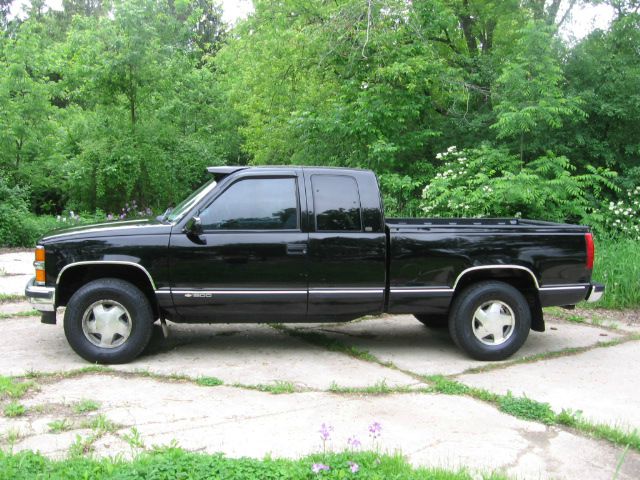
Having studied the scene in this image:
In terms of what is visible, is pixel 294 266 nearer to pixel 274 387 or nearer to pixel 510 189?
pixel 274 387

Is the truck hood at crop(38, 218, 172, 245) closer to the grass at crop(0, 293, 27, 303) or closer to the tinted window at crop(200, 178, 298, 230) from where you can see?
the tinted window at crop(200, 178, 298, 230)

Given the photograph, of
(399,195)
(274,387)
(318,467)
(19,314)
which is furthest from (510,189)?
(318,467)

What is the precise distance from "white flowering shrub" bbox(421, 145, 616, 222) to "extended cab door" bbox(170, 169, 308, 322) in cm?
538

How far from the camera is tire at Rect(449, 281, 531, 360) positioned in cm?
634

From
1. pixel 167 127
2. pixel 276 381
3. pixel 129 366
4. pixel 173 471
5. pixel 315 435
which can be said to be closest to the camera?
pixel 173 471

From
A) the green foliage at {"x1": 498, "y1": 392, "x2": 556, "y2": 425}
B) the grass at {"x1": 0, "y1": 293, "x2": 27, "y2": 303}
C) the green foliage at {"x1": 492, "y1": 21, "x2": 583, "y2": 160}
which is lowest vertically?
the green foliage at {"x1": 498, "y1": 392, "x2": 556, "y2": 425}

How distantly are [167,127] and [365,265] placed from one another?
36.8 feet

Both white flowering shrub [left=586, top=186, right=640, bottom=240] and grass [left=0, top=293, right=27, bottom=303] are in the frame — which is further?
white flowering shrub [left=586, top=186, right=640, bottom=240]

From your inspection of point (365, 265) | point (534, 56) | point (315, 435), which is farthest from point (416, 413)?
point (534, 56)

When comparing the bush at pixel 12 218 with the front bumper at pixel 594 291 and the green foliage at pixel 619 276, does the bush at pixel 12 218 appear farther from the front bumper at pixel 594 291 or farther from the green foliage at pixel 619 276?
the front bumper at pixel 594 291

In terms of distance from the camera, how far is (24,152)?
54.0ft

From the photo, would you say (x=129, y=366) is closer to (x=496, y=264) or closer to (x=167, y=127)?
(x=496, y=264)

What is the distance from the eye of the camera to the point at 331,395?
17.2 ft

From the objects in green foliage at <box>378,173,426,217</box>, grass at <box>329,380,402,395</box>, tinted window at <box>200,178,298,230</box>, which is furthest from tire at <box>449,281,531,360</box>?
green foliage at <box>378,173,426,217</box>
